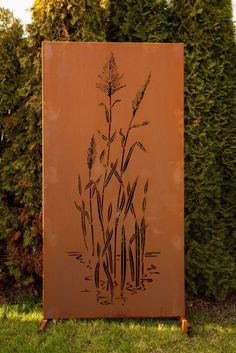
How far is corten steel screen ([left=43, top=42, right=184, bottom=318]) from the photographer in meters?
3.57

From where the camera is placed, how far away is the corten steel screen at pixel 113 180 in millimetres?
3572

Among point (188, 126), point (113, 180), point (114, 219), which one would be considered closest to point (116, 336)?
point (114, 219)

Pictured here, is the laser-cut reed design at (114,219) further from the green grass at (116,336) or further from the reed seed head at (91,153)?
the green grass at (116,336)

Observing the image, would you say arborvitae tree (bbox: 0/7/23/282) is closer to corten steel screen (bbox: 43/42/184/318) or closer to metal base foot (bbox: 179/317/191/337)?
corten steel screen (bbox: 43/42/184/318)

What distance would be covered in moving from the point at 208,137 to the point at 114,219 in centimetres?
129

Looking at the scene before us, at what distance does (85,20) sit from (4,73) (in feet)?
3.25

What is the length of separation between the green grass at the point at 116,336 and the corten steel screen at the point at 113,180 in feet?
0.37

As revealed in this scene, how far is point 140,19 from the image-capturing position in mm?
4219

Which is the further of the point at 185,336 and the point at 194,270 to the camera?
the point at 194,270

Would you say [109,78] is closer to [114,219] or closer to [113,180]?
[113,180]

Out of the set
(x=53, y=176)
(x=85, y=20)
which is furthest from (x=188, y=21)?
(x=53, y=176)

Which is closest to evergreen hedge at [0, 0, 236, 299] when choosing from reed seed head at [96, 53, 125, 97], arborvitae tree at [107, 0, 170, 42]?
arborvitae tree at [107, 0, 170, 42]

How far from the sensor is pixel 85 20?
400cm

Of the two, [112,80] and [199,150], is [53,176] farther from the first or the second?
[199,150]
